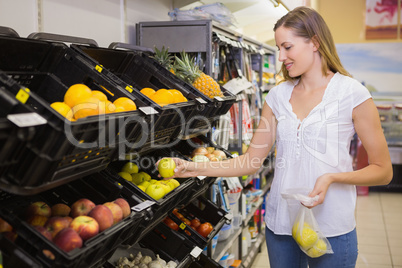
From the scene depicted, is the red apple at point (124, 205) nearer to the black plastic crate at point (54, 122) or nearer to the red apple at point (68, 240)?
→ the black plastic crate at point (54, 122)

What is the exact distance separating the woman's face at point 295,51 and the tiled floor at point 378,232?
290 centimetres

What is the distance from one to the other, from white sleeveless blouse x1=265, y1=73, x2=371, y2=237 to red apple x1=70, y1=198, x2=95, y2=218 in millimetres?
917

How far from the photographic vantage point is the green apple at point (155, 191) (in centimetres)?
196

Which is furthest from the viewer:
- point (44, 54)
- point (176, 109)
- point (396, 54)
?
point (396, 54)

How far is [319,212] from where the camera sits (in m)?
1.97

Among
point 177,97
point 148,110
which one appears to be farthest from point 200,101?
point 148,110

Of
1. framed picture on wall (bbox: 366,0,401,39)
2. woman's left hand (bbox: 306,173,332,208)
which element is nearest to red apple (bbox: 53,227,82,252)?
woman's left hand (bbox: 306,173,332,208)

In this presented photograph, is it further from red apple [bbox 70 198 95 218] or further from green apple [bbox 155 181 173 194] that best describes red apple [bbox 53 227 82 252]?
green apple [bbox 155 181 173 194]

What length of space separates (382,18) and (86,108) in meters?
8.32

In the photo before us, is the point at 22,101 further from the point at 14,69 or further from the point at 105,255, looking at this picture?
the point at 105,255

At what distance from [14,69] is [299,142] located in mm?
1249

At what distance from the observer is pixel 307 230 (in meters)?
1.86

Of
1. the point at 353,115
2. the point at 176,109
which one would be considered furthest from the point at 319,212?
the point at 176,109

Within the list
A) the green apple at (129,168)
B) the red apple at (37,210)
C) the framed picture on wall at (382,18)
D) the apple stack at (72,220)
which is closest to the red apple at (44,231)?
the apple stack at (72,220)
